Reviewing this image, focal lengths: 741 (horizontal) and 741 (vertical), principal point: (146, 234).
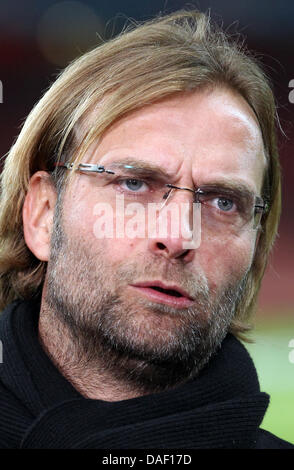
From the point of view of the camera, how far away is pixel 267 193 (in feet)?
10.2

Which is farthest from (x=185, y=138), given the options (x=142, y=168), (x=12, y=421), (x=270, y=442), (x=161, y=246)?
(x=270, y=442)

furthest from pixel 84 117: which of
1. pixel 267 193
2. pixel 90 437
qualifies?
pixel 90 437

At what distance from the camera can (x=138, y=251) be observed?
7.86ft

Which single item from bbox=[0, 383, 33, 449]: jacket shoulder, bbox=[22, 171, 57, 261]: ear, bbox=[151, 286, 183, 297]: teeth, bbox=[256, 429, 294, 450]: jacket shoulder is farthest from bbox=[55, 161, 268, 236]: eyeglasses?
bbox=[256, 429, 294, 450]: jacket shoulder

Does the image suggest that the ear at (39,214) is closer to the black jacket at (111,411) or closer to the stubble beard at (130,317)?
→ the stubble beard at (130,317)

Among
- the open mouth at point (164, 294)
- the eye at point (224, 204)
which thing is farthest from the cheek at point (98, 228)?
the eye at point (224, 204)

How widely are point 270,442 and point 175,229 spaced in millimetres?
1147

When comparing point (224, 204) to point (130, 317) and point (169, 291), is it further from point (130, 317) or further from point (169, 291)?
point (130, 317)

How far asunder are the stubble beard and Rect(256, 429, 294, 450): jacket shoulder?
0.53m

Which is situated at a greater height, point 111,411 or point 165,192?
point 165,192

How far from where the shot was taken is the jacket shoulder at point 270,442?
2.96m

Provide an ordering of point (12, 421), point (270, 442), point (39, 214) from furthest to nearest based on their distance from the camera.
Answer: point (270, 442) → point (39, 214) → point (12, 421)

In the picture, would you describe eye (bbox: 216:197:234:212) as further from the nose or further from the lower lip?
the lower lip

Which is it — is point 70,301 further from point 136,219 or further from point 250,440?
point 250,440
